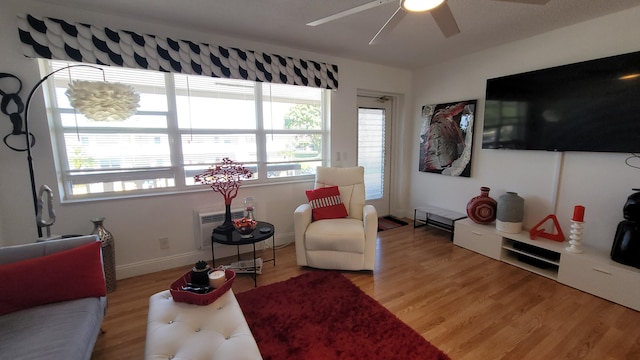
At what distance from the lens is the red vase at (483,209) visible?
3.02 metres

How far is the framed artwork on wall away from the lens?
3.39 meters

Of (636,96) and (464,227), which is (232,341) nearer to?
(464,227)

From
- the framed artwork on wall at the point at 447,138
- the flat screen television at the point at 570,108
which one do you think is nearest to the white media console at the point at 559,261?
the framed artwork on wall at the point at 447,138

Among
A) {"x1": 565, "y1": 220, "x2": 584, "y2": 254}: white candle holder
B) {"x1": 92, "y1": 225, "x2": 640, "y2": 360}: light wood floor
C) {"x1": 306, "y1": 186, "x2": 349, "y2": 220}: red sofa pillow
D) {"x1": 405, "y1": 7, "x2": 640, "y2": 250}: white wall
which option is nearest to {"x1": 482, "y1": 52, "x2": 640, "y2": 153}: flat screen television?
{"x1": 405, "y1": 7, "x2": 640, "y2": 250}: white wall

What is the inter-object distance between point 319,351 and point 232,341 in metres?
0.67

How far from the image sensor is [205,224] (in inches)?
108

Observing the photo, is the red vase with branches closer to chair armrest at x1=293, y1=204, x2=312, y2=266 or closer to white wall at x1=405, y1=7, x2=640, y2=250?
chair armrest at x1=293, y1=204, x2=312, y2=266

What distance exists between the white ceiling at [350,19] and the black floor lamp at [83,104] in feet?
2.28

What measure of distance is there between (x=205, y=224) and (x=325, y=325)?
1600 mm

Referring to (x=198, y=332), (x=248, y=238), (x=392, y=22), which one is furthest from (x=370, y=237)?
(x=392, y=22)

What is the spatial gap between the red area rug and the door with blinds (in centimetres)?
209

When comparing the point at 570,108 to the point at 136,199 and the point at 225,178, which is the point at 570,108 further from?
the point at 136,199

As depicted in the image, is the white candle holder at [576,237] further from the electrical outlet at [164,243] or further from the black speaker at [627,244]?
the electrical outlet at [164,243]

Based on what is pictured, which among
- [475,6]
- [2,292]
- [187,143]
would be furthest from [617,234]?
[2,292]
